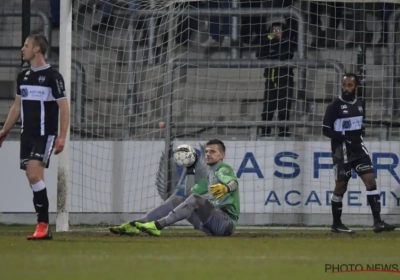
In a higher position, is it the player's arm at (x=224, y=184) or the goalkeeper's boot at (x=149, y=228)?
the player's arm at (x=224, y=184)

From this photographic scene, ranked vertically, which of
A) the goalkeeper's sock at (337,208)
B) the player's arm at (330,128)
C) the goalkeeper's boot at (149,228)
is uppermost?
the player's arm at (330,128)

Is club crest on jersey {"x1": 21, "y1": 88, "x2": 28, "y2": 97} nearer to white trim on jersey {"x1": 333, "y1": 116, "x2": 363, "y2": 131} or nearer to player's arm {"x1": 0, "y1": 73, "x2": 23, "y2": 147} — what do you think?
player's arm {"x1": 0, "y1": 73, "x2": 23, "y2": 147}

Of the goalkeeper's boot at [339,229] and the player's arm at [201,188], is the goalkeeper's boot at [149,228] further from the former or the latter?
the goalkeeper's boot at [339,229]

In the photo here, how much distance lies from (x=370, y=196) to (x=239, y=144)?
2411mm

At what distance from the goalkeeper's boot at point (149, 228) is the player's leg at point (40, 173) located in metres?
0.94

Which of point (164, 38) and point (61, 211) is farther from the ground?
point (164, 38)

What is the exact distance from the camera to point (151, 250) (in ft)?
30.3

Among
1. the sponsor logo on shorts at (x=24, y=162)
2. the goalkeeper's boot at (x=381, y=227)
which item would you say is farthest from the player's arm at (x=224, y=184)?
the goalkeeper's boot at (x=381, y=227)

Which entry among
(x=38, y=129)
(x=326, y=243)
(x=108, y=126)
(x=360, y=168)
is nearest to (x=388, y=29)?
(x=360, y=168)

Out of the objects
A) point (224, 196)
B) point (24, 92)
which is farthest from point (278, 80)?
point (24, 92)

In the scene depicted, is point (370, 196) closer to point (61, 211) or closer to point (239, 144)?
point (239, 144)

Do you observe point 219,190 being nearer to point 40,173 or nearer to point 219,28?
point 40,173

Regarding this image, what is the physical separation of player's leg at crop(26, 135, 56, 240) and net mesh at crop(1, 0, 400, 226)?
3.52 m

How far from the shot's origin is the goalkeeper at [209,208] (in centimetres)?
1069
